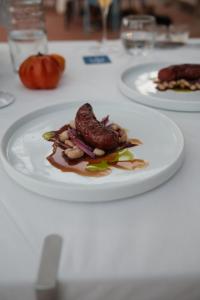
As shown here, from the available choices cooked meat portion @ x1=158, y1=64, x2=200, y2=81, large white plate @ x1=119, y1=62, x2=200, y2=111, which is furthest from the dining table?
cooked meat portion @ x1=158, y1=64, x2=200, y2=81

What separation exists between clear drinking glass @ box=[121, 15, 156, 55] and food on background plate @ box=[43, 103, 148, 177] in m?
0.59

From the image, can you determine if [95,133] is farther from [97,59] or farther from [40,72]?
[97,59]

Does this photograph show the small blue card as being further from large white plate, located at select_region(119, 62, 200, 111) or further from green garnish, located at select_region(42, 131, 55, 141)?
green garnish, located at select_region(42, 131, 55, 141)

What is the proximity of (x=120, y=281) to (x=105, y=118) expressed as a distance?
0.35 metres

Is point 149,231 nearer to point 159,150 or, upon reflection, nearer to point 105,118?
point 159,150

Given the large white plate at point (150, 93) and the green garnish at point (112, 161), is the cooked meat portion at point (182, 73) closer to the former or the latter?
the large white plate at point (150, 93)

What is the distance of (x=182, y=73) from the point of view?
826 mm

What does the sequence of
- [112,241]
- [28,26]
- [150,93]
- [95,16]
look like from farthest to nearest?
[95,16] → [28,26] → [150,93] → [112,241]

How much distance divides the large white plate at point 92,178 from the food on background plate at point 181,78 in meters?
0.16

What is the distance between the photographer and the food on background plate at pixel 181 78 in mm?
819

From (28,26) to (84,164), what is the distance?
665 mm

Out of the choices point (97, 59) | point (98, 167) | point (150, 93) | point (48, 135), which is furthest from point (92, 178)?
point (97, 59)

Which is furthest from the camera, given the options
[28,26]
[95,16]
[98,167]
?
[95,16]

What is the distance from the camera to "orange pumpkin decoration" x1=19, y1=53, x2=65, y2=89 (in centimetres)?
84
